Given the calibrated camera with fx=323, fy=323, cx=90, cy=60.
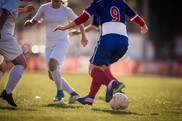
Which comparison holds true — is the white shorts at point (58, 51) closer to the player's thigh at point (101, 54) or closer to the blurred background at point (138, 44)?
the player's thigh at point (101, 54)

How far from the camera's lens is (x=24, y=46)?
26.7 m

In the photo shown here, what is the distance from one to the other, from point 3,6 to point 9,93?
1.44m

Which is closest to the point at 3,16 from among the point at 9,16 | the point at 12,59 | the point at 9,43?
the point at 9,16

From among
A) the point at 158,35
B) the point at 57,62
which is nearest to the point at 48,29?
the point at 57,62

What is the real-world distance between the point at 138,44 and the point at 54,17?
80.4 ft

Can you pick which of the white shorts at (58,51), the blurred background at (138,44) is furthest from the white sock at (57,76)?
the blurred background at (138,44)

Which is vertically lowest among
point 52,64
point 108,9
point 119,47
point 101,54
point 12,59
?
point 52,64

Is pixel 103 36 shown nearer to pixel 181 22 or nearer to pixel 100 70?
pixel 100 70

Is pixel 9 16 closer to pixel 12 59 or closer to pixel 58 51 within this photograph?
pixel 12 59

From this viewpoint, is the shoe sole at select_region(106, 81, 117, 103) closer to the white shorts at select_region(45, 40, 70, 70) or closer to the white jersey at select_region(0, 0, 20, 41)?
the white shorts at select_region(45, 40, 70, 70)

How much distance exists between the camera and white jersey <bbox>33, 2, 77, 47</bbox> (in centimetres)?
655

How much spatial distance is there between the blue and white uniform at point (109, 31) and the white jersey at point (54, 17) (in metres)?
1.34

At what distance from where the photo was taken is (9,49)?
5.31 m

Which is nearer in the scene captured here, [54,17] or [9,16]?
[9,16]
